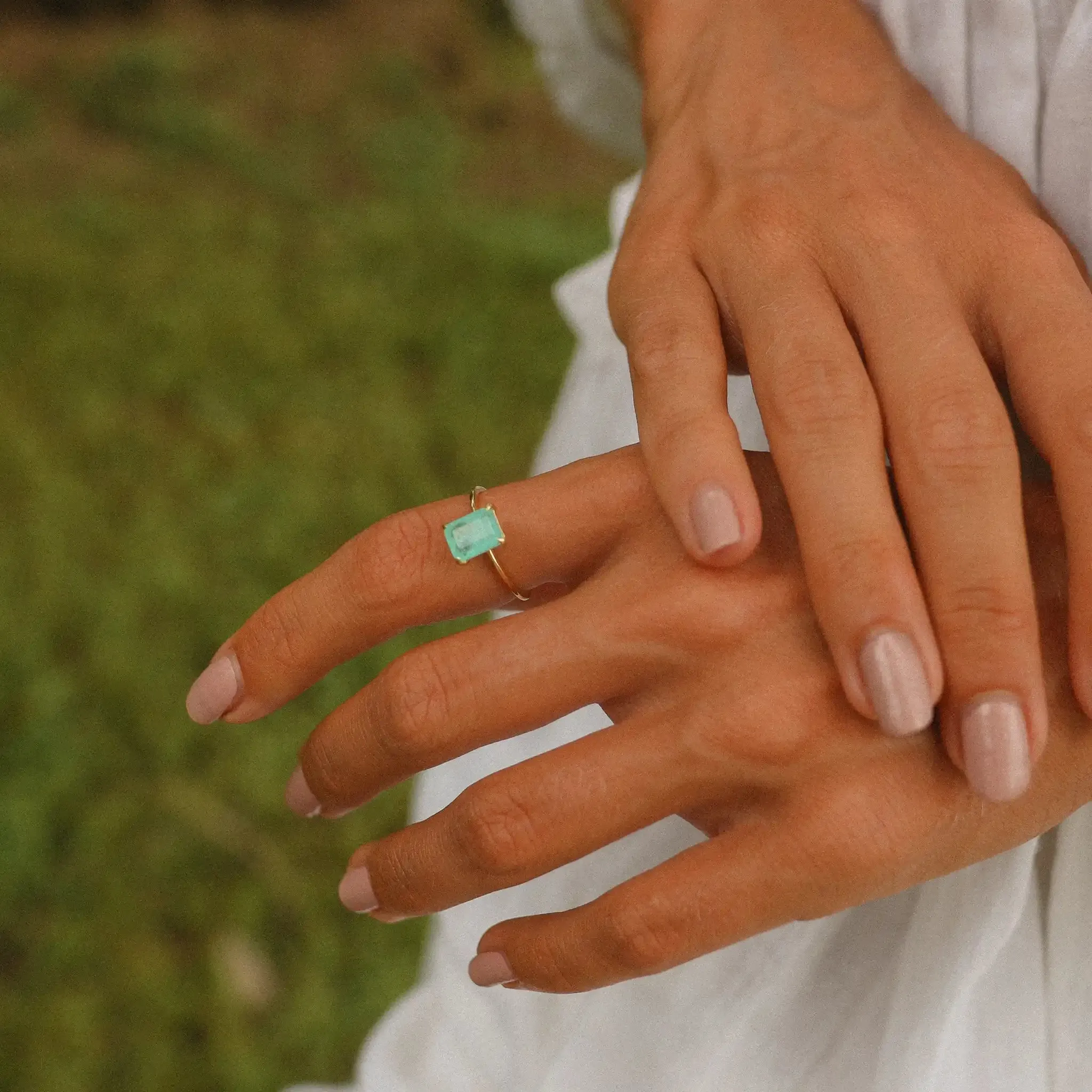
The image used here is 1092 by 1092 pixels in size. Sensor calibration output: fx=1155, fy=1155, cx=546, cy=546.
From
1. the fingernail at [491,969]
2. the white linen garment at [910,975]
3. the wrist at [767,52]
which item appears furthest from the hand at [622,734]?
the wrist at [767,52]

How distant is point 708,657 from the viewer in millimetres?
815

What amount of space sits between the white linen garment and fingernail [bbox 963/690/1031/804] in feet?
0.52

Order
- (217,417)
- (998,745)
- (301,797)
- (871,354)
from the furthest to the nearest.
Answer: (217,417) → (301,797) → (871,354) → (998,745)

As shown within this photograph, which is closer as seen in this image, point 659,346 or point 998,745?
point 998,745

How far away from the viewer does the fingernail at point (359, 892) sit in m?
0.89

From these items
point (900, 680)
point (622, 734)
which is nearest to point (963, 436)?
point (900, 680)

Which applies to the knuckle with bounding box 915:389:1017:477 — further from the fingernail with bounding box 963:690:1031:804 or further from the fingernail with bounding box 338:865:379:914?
the fingernail with bounding box 338:865:379:914

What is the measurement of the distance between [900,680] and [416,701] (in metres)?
0.33

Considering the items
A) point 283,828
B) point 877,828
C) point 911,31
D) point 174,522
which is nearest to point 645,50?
point 911,31

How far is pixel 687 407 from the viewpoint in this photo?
0.84 metres

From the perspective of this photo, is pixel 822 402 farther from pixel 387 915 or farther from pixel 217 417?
pixel 217 417

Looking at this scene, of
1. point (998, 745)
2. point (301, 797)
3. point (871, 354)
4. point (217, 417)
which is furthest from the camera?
point (217, 417)

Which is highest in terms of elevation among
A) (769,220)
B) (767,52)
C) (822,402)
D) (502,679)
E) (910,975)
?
(767,52)

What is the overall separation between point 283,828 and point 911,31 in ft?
5.42
